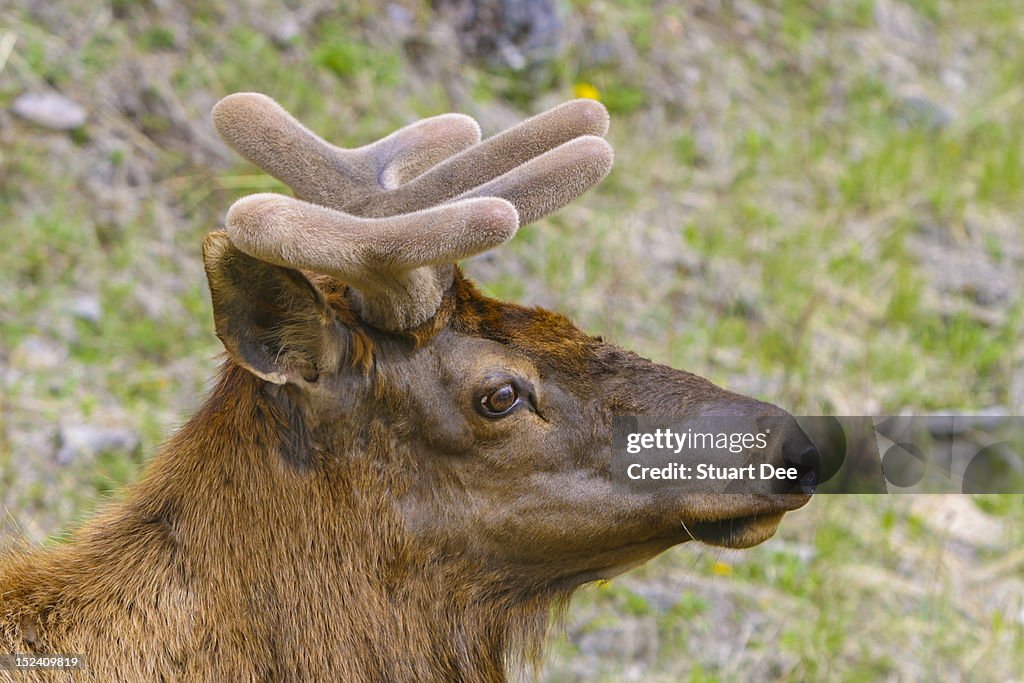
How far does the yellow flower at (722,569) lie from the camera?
5043mm

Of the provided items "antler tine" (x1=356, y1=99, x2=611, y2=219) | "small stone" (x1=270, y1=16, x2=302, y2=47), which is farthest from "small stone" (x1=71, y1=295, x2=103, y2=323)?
"antler tine" (x1=356, y1=99, x2=611, y2=219)

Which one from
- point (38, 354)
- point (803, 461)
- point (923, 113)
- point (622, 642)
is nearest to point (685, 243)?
point (923, 113)

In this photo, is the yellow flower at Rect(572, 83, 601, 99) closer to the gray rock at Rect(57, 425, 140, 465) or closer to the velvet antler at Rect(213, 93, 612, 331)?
Answer: the gray rock at Rect(57, 425, 140, 465)

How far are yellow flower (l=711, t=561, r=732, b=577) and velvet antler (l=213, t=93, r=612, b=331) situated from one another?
2.11 m

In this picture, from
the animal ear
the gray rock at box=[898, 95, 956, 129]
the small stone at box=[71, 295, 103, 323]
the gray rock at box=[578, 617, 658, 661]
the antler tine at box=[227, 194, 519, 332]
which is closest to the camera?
the antler tine at box=[227, 194, 519, 332]

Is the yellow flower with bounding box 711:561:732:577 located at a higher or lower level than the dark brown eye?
lower

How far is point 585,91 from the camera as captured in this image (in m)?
7.10

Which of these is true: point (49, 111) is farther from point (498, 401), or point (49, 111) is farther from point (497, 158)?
point (498, 401)

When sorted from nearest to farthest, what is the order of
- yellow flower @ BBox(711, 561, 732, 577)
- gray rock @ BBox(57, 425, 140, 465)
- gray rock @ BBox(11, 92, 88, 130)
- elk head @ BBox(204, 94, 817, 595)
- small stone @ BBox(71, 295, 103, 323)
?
elk head @ BBox(204, 94, 817, 595), gray rock @ BBox(57, 425, 140, 465), yellow flower @ BBox(711, 561, 732, 577), small stone @ BBox(71, 295, 103, 323), gray rock @ BBox(11, 92, 88, 130)

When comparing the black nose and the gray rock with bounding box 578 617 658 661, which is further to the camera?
the gray rock with bounding box 578 617 658 661

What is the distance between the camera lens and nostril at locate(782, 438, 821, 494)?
3.15 metres

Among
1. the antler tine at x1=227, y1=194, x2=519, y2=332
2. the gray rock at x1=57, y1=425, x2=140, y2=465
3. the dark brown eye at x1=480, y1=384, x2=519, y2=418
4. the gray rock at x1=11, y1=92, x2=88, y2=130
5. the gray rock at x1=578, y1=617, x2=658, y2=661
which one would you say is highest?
the gray rock at x1=11, y1=92, x2=88, y2=130

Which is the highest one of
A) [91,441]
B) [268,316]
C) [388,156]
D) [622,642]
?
[388,156]

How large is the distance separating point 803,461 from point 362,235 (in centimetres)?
116
